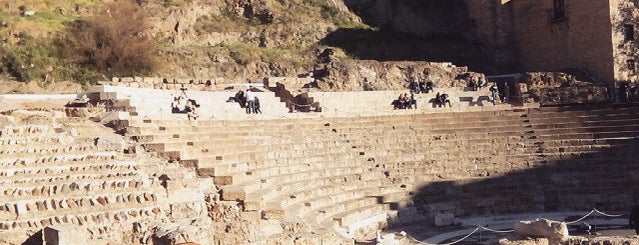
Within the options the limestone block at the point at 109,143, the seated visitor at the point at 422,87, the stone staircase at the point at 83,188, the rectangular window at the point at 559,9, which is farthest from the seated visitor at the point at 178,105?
the rectangular window at the point at 559,9

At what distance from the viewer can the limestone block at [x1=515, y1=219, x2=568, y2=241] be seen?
41.2 ft

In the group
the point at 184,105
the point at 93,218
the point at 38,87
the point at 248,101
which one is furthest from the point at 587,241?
the point at 38,87

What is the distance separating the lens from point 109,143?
36.8ft

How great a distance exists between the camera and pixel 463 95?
83.6ft

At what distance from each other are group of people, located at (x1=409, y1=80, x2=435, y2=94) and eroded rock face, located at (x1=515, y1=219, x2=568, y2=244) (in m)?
12.4

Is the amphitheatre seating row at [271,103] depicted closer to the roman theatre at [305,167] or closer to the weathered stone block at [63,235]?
the roman theatre at [305,167]

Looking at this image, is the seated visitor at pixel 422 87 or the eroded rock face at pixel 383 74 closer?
the seated visitor at pixel 422 87

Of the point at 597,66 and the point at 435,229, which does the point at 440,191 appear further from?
the point at 597,66

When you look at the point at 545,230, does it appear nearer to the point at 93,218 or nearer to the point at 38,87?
the point at 93,218

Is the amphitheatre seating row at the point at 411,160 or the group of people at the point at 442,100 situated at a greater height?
the group of people at the point at 442,100

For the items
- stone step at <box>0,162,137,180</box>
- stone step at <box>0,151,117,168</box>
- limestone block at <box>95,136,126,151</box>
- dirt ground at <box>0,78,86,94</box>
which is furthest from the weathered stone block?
dirt ground at <box>0,78,86,94</box>

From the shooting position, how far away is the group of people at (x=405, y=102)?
2345 centimetres

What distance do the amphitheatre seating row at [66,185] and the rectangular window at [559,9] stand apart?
22.5m

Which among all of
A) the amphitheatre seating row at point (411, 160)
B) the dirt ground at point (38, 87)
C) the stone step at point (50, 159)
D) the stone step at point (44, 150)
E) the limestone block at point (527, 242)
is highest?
the dirt ground at point (38, 87)
